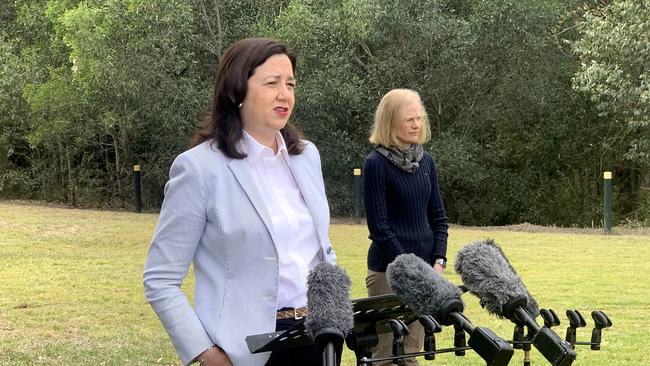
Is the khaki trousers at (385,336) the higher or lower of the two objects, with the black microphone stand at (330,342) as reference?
lower

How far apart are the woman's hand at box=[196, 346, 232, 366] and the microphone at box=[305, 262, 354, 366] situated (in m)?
0.35

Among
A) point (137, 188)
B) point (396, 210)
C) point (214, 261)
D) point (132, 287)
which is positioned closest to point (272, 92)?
point (214, 261)

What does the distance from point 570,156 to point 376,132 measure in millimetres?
20690

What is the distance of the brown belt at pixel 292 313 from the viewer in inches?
109

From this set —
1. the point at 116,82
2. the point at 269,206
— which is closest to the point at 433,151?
the point at 116,82

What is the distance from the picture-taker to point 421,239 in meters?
5.05

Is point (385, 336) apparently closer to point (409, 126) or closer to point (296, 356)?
point (409, 126)

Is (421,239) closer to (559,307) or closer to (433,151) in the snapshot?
(559,307)

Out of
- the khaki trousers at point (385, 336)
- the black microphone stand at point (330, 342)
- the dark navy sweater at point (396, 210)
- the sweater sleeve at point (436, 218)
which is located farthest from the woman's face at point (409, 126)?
the black microphone stand at point (330, 342)

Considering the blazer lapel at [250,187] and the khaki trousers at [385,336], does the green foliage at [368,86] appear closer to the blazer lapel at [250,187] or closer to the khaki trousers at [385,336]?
the khaki trousers at [385,336]

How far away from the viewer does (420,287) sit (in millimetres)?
2572

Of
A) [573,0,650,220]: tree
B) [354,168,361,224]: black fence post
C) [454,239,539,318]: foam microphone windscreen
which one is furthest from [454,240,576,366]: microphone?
[354,168,361,224]: black fence post

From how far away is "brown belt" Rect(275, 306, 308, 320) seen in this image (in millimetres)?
2779

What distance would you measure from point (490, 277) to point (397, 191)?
2.30 metres
